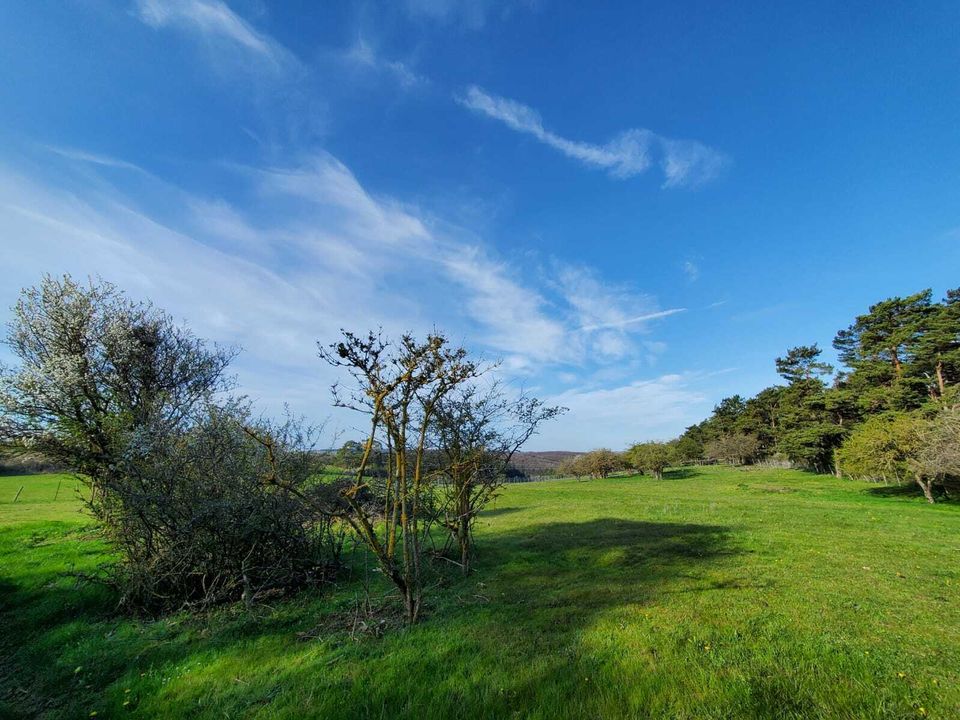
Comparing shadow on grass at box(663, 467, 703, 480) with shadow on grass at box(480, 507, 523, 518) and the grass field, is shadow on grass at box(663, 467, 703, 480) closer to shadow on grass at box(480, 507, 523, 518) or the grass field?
shadow on grass at box(480, 507, 523, 518)

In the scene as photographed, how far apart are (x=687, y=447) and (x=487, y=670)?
85.3 m

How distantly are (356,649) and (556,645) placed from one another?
108 inches

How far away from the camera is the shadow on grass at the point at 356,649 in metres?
4.38

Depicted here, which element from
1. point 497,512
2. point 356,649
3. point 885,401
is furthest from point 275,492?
point 885,401

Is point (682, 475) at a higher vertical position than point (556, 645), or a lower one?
lower

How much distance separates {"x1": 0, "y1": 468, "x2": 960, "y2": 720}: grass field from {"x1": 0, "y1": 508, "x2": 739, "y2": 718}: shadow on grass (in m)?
0.03

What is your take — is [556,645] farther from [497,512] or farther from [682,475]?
[682,475]

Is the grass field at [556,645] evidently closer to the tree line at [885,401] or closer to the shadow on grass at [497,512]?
the shadow on grass at [497,512]

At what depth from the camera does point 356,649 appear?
569 cm

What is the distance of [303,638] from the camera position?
6465 mm

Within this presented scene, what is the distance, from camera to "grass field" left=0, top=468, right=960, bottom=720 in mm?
4066

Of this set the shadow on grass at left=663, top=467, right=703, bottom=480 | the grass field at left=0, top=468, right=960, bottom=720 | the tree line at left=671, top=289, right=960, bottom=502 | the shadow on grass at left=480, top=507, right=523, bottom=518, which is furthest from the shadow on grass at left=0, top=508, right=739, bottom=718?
the shadow on grass at left=663, top=467, right=703, bottom=480

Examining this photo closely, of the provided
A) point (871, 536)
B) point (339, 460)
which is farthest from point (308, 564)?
point (871, 536)

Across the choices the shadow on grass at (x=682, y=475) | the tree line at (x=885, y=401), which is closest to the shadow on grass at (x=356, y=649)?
the tree line at (x=885, y=401)
